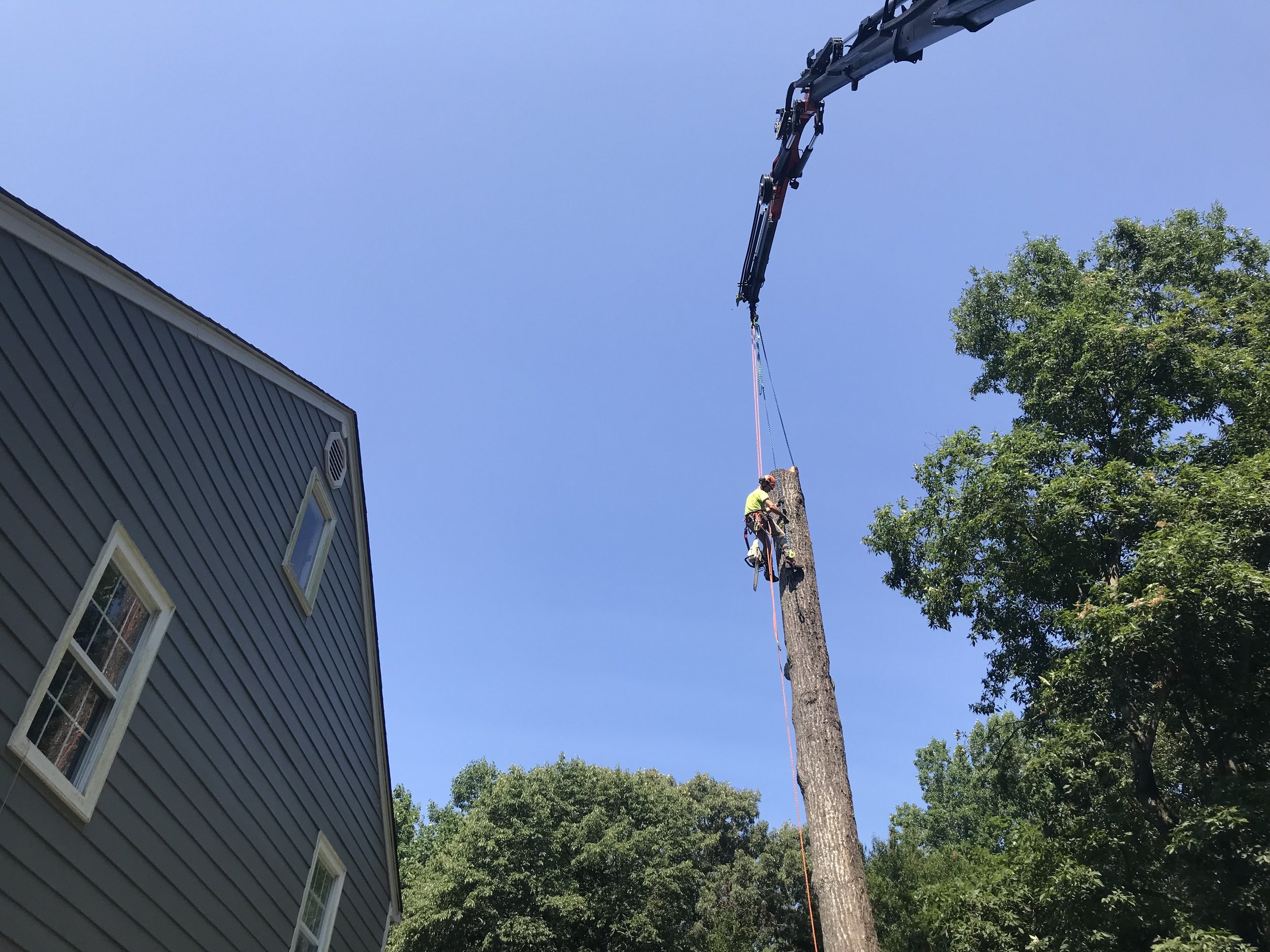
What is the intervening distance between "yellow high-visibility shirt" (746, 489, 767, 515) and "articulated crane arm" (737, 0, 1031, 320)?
4.09 metres

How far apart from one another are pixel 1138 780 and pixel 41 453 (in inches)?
573

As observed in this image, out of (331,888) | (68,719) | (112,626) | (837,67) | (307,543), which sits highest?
(837,67)

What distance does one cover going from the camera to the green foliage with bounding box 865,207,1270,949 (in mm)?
10133

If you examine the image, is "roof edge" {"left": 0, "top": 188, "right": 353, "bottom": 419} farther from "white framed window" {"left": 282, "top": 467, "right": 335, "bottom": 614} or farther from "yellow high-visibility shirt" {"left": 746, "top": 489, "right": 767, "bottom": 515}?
"yellow high-visibility shirt" {"left": 746, "top": 489, "right": 767, "bottom": 515}

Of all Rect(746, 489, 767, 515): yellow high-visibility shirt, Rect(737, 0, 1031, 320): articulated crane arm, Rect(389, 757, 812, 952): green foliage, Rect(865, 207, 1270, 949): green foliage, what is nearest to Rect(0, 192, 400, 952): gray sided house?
Rect(746, 489, 767, 515): yellow high-visibility shirt

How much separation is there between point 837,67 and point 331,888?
11.3m

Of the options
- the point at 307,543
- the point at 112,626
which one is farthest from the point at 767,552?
the point at 112,626

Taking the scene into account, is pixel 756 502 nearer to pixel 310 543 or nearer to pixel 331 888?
pixel 310 543

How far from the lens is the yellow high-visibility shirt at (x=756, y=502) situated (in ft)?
23.4

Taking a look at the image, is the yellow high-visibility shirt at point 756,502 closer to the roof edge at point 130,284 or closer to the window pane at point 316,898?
the roof edge at point 130,284

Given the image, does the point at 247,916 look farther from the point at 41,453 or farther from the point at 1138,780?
the point at 1138,780

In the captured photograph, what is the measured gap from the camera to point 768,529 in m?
7.03

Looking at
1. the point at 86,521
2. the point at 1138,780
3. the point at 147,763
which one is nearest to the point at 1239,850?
the point at 1138,780

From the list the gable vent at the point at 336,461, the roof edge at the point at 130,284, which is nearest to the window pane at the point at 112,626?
the roof edge at the point at 130,284
